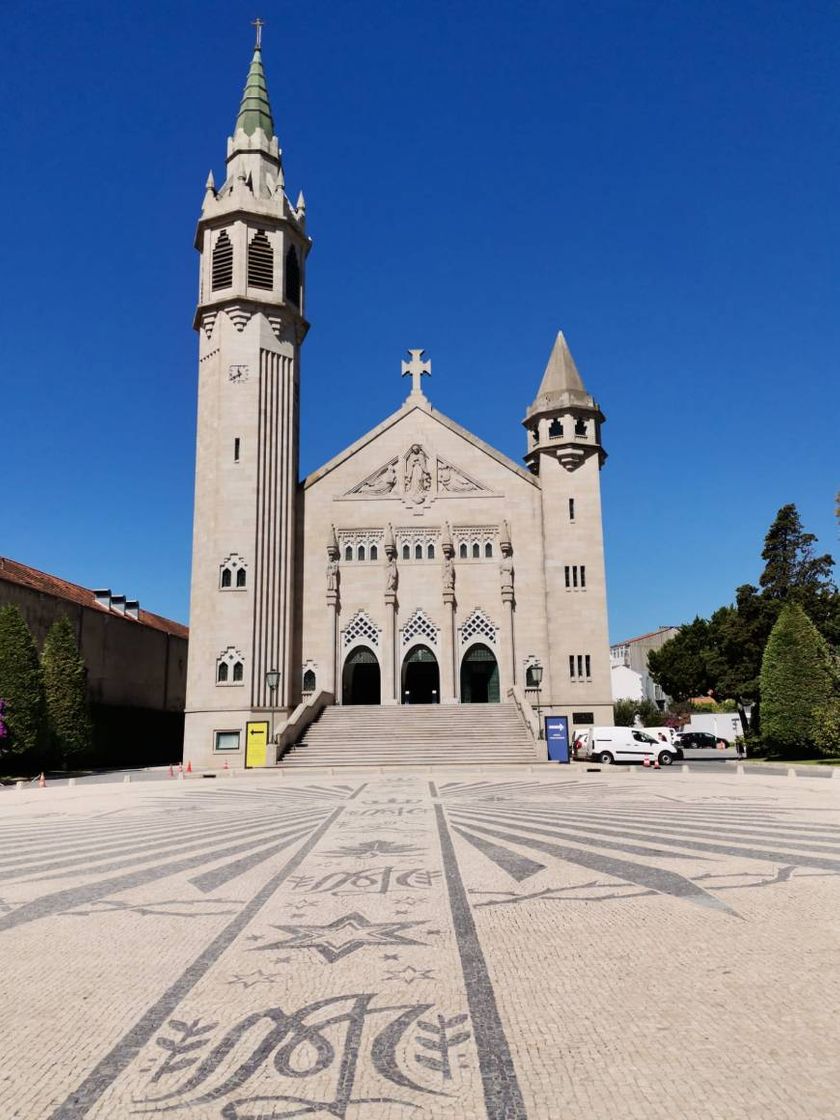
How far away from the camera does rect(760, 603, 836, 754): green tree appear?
33.9 meters

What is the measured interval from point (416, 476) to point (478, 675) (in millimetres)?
11234

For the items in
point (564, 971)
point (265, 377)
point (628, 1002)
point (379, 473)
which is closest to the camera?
point (628, 1002)

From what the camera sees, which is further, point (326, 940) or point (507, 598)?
point (507, 598)

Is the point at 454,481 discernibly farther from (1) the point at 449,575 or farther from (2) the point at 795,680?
(2) the point at 795,680

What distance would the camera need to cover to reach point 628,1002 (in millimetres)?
4840

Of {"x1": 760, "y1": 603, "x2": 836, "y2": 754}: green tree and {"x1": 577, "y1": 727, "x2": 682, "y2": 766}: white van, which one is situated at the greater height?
{"x1": 760, "y1": 603, "x2": 836, "y2": 754}: green tree

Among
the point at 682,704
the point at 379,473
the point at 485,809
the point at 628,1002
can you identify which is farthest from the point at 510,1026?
the point at 682,704

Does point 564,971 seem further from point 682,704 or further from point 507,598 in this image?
point 682,704

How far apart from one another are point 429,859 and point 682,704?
7129cm

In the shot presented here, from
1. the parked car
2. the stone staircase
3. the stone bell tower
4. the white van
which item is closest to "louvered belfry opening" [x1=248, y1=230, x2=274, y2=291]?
the stone bell tower

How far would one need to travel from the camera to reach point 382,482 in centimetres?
4422

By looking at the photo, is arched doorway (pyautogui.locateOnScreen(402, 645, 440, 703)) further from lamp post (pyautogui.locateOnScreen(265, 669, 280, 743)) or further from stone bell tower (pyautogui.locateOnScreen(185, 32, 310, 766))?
lamp post (pyautogui.locateOnScreen(265, 669, 280, 743))

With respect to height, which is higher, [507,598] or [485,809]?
[507,598]

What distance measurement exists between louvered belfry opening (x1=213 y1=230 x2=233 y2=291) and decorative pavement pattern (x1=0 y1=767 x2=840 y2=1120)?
3543 cm
